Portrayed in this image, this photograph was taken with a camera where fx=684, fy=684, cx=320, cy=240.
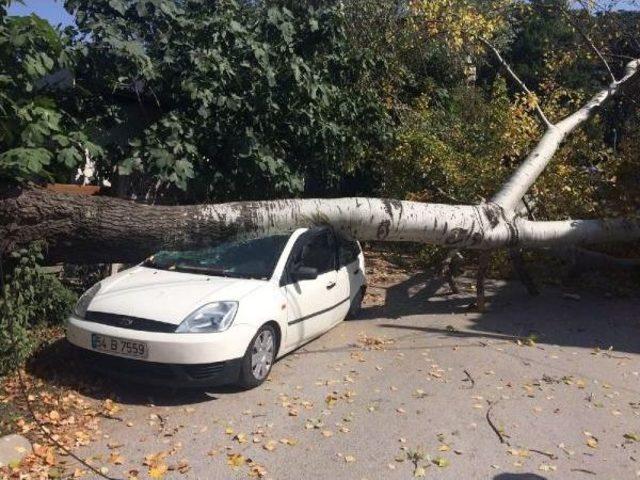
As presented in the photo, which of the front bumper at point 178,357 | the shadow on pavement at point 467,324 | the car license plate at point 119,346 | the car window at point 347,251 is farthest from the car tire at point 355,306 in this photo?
the car license plate at point 119,346

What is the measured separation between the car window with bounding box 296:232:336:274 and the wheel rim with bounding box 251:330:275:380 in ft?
3.34

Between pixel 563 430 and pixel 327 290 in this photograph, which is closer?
pixel 563 430

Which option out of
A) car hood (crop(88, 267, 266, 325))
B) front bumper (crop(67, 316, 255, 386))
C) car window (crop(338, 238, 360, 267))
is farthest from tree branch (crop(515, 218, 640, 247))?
front bumper (crop(67, 316, 255, 386))

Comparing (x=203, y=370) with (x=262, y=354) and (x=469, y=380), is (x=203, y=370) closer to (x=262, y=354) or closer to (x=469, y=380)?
(x=262, y=354)

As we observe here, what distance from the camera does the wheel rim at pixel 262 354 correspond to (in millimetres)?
6145

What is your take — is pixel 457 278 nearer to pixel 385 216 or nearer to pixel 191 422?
pixel 385 216

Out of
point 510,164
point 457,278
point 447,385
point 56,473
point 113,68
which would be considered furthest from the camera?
point 457,278

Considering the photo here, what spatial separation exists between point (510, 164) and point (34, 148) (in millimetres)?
7975

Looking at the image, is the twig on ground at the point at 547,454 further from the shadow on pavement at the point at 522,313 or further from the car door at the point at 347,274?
the shadow on pavement at the point at 522,313

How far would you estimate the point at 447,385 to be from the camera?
6586 millimetres

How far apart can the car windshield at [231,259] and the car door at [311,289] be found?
0.21 metres

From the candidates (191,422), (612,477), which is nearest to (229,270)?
(191,422)

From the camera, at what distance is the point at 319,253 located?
7652 mm

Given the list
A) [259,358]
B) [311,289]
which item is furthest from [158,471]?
[311,289]
